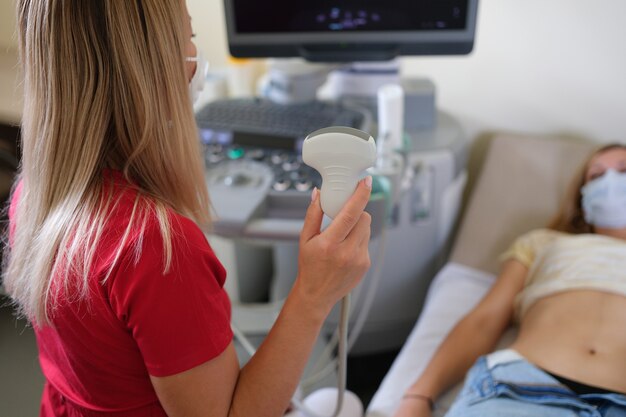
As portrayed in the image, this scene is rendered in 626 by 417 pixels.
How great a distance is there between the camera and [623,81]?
1.67 metres

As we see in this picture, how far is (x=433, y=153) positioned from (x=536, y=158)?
353 mm

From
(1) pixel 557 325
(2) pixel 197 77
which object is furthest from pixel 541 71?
(2) pixel 197 77

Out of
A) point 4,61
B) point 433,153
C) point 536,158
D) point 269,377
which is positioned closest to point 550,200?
point 536,158

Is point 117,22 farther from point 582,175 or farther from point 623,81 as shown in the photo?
point 623,81

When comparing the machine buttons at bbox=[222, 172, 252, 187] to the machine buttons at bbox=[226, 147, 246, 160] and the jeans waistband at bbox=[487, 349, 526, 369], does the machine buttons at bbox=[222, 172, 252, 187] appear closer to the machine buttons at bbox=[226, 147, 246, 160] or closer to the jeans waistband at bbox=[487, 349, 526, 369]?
the machine buttons at bbox=[226, 147, 246, 160]

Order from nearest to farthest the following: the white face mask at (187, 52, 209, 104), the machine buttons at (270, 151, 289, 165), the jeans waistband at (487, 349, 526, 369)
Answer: the white face mask at (187, 52, 209, 104), the jeans waistband at (487, 349, 526, 369), the machine buttons at (270, 151, 289, 165)

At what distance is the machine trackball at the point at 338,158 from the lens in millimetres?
721

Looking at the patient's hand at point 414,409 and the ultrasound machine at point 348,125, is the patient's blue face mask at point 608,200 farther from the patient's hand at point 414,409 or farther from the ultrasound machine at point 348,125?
the patient's hand at point 414,409

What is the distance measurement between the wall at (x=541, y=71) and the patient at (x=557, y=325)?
0.29 metres

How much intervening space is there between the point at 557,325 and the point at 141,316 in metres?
0.96

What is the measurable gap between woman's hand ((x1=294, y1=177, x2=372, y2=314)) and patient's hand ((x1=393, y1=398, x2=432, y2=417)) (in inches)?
21.3

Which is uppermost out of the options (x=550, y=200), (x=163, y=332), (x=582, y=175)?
(x=163, y=332)

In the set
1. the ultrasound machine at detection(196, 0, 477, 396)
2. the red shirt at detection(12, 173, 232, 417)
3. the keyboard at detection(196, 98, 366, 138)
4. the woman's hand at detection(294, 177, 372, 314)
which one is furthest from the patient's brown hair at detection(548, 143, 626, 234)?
the red shirt at detection(12, 173, 232, 417)

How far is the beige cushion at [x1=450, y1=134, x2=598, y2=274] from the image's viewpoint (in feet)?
5.48
